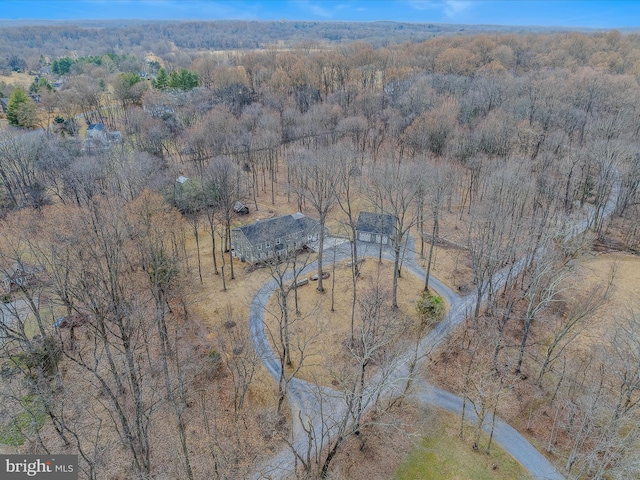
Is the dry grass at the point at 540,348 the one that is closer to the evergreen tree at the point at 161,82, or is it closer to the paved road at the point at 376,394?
the paved road at the point at 376,394

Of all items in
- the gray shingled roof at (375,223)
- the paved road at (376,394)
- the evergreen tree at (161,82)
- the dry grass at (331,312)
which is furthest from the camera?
the evergreen tree at (161,82)

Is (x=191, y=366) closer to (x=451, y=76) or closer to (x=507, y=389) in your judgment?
(x=507, y=389)

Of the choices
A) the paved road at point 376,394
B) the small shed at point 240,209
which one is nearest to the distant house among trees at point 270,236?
the paved road at point 376,394

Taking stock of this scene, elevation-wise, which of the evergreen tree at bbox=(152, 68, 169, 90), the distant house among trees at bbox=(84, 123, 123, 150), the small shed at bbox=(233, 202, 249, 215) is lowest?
the small shed at bbox=(233, 202, 249, 215)

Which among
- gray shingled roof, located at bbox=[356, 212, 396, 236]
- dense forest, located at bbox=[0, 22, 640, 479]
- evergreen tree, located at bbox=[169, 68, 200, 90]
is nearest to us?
dense forest, located at bbox=[0, 22, 640, 479]

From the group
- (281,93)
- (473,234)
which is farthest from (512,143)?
(281,93)

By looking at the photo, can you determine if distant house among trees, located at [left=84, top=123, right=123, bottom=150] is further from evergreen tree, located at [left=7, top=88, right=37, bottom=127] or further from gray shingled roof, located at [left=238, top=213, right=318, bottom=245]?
gray shingled roof, located at [left=238, top=213, right=318, bottom=245]

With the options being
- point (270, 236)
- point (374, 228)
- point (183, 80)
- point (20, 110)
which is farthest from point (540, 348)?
point (183, 80)

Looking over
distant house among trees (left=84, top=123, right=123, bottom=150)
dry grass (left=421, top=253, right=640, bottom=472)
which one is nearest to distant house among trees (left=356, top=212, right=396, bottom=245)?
dry grass (left=421, top=253, right=640, bottom=472)
